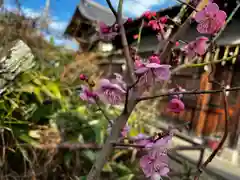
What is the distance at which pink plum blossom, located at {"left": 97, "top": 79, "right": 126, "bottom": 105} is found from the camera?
498 millimetres

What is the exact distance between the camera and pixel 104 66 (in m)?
6.05

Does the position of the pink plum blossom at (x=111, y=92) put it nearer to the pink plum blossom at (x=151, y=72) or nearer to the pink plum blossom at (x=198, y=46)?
the pink plum blossom at (x=151, y=72)

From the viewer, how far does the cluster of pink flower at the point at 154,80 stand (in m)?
0.45

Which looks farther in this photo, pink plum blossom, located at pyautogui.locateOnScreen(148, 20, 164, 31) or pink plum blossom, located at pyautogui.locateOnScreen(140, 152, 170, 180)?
pink plum blossom, located at pyautogui.locateOnScreen(148, 20, 164, 31)

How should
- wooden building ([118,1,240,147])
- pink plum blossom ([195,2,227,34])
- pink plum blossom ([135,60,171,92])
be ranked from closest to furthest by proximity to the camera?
pink plum blossom ([135,60,171,92]) → pink plum blossom ([195,2,227,34]) → wooden building ([118,1,240,147])

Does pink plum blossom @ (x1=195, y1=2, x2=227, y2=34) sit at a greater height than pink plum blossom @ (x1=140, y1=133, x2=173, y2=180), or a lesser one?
greater

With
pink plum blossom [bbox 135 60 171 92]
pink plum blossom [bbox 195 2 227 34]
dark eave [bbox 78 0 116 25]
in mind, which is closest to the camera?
pink plum blossom [bbox 135 60 171 92]

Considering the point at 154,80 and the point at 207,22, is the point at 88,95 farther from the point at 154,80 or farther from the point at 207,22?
the point at 207,22

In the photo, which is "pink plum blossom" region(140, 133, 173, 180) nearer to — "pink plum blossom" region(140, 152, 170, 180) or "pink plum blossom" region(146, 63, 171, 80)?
"pink plum blossom" region(140, 152, 170, 180)

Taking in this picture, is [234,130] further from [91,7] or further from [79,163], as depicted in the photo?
[91,7]

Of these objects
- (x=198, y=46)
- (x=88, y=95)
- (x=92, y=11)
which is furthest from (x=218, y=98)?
(x=92, y=11)

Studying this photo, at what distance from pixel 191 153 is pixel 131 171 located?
972 millimetres

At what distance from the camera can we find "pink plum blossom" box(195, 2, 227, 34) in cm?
53

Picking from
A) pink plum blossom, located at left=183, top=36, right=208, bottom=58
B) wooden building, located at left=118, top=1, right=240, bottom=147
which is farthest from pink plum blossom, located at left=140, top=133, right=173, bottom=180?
wooden building, located at left=118, top=1, right=240, bottom=147
